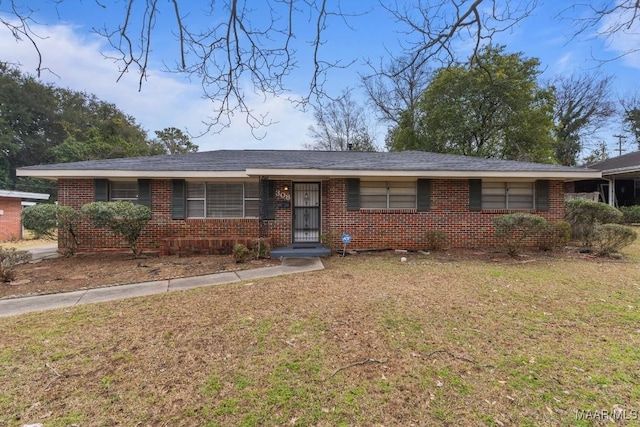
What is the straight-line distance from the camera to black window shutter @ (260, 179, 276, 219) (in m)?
9.27

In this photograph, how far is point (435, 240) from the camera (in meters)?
9.12

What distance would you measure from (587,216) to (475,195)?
3780 millimetres

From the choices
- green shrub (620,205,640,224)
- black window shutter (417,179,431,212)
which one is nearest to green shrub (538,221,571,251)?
black window shutter (417,179,431,212)

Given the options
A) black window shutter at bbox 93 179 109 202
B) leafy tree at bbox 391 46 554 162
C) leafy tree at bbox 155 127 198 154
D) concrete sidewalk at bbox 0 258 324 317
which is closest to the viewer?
concrete sidewalk at bbox 0 258 324 317

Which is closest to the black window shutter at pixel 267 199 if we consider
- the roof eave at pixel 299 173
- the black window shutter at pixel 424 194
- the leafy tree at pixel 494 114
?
the roof eave at pixel 299 173

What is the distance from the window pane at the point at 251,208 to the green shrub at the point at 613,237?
32.8 ft

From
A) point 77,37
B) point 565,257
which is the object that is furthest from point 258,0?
point 565,257

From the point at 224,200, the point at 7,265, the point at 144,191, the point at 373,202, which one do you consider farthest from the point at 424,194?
the point at 7,265

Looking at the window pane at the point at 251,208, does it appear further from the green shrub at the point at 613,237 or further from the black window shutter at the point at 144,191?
the green shrub at the point at 613,237

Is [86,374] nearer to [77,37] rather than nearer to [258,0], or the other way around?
[77,37]

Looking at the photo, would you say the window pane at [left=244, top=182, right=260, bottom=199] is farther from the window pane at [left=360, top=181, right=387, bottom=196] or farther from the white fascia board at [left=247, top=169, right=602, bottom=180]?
the window pane at [left=360, top=181, right=387, bottom=196]

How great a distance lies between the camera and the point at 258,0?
3117mm

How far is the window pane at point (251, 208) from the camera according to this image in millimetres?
9672

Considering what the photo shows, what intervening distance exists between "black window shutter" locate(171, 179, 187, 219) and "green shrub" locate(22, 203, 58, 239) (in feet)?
9.13
